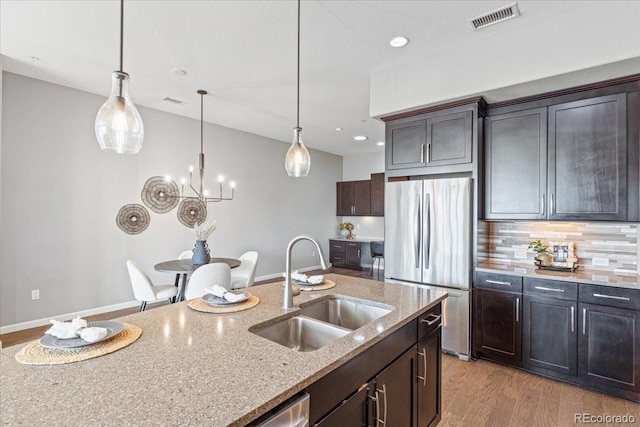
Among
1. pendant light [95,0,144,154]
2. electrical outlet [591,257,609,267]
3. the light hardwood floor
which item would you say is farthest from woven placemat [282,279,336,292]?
electrical outlet [591,257,609,267]

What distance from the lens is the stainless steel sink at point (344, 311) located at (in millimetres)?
1984

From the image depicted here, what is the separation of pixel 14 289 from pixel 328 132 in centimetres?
508

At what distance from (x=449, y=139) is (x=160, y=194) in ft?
13.7

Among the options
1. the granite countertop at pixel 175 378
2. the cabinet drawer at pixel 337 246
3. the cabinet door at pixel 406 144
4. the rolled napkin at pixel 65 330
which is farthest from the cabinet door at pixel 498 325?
the cabinet drawer at pixel 337 246

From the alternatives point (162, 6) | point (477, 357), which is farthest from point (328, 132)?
point (477, 357)

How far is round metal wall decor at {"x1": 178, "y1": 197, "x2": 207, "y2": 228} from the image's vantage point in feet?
17.4

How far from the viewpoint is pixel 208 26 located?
2762 mm

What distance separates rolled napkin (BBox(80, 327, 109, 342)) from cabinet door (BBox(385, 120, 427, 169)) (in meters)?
3.09

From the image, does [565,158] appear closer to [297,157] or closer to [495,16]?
[495,16]

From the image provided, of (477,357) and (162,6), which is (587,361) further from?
(162,6)

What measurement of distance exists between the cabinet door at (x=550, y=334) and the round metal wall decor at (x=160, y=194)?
15.9 feet

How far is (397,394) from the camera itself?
1666mm

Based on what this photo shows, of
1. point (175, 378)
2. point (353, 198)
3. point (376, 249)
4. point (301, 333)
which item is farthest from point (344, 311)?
point (353, 198)

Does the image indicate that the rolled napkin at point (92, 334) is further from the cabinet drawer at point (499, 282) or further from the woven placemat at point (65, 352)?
the cabinet drawer at point (499, 282)
